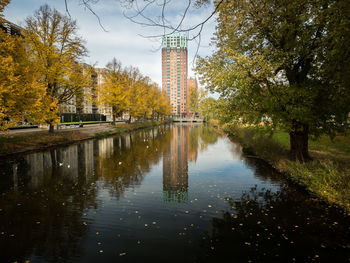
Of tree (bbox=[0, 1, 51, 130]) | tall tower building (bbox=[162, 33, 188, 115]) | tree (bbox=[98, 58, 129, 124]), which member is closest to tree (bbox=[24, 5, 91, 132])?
tree (bbox=[0, 1, 51, 130])

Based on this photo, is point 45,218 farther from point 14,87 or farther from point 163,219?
point 14,87

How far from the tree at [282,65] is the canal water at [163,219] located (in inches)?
149

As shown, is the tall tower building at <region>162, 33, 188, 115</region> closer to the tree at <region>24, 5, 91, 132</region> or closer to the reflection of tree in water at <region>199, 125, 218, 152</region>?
the reflection of tree in water at <region>199, 125, 218, 152</region>

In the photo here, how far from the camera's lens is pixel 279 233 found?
648 cm

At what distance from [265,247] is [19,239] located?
685cm

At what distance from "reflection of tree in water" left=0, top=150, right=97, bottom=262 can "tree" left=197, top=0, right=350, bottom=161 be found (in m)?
9.75

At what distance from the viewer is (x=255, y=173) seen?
45.1 feet

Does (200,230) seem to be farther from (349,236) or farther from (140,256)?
(349,236)

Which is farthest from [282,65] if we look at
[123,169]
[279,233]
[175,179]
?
[123,169]

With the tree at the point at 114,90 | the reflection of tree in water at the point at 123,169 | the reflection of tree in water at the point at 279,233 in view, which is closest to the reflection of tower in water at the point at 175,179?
the reflection of tree in water at the point at 123,169

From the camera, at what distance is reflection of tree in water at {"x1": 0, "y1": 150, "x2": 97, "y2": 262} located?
18.4 ft

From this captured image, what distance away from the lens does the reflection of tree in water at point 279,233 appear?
545 centimetres

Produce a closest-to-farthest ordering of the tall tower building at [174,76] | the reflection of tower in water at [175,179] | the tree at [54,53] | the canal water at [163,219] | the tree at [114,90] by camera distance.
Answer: the canal water at [163,219] → the reflection of tower in water at [175,179] → the tree at [54,53] → the tree at [114,90] → the tall tower building at [174,76]

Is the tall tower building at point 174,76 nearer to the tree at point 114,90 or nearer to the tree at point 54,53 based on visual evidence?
the tree at point 114,90
